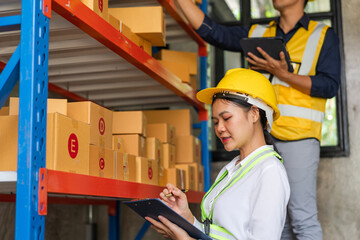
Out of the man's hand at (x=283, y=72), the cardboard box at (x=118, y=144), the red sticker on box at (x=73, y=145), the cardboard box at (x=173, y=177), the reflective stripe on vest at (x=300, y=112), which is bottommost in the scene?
the cardboard box at (x=173, y=177)

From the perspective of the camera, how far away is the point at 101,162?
8.65 feet

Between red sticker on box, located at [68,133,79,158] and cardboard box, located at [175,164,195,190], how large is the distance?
1585 mm

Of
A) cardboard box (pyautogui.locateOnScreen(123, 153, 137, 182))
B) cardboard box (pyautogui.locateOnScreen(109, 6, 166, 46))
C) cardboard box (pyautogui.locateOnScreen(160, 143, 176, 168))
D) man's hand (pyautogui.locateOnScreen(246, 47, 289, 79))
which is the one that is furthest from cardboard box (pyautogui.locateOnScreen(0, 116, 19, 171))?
man's hand (pyautogui.locateOnScreen(246, 47, 289, 79))

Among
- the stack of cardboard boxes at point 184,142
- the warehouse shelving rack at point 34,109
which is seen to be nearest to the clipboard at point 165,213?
→ the warehouse shelving rack at point 34,109

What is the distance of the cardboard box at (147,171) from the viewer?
3070 mm

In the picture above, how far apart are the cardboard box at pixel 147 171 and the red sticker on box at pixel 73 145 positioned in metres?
0.72

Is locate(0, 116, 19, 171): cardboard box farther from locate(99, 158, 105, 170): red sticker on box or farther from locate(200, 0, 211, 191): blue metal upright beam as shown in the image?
locate(200, 0, 211, 191): blue metal upright beam

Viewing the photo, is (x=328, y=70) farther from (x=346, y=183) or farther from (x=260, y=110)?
(x=346, y=183)

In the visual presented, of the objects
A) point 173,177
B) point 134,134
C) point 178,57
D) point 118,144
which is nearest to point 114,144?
point 118,144

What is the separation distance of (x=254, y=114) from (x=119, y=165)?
2.72ft

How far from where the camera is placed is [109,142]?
2873mm

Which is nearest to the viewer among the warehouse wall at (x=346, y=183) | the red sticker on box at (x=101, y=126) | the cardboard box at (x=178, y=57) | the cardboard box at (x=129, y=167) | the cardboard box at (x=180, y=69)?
the red sticker on box at (x=101, y=126)

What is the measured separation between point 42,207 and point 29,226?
97 millimetres

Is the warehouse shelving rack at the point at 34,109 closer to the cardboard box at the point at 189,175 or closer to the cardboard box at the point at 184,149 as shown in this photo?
the cardboard box at the point at 189,175
